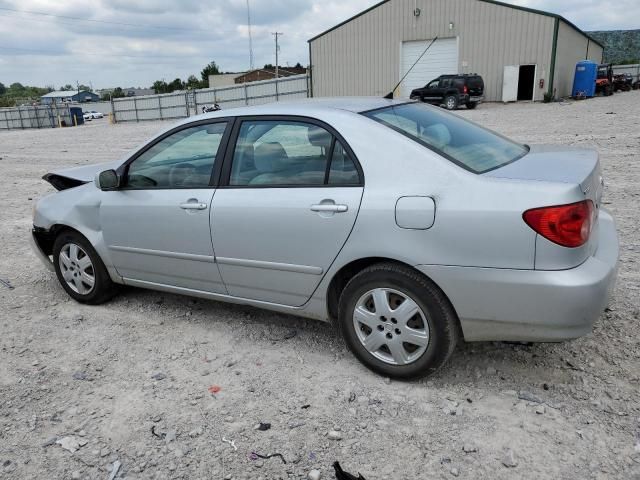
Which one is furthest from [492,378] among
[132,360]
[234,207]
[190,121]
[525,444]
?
[190,121]

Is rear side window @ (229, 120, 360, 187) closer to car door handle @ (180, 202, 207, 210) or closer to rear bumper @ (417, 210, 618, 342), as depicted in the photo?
car door handle @ (180, 202, 207, 210)

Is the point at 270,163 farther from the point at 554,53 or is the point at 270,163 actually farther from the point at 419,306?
the point at 554,53

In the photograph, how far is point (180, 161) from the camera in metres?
3.87

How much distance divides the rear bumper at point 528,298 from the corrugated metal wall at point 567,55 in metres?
31.5

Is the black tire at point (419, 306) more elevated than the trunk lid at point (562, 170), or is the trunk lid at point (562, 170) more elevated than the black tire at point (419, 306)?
the trunk lid at point (562, 170)

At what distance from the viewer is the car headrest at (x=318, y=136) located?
315cm

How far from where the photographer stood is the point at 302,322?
396cm

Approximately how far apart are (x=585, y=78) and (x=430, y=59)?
9359mm

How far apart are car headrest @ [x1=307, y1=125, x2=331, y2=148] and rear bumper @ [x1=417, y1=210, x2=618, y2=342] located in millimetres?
956

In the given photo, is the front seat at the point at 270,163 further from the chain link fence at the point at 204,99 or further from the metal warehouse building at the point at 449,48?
the chain link fence at the point at 204,99

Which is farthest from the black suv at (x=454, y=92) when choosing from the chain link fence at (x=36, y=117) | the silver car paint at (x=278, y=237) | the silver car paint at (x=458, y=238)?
the chain link fence at (x=36, y=117)

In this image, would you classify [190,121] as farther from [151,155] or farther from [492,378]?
[492,378]

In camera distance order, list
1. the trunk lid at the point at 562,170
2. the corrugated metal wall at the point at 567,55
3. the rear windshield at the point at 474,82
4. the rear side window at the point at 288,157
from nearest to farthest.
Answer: the trunk lid at the point at 562,170 → the rear side window at the point at 288,157 → the rear windshield at the point at 474,82 → the corrugated metal wall at the point at 567,55

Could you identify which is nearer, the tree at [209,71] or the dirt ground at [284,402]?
the dirt ground at [284,402]
